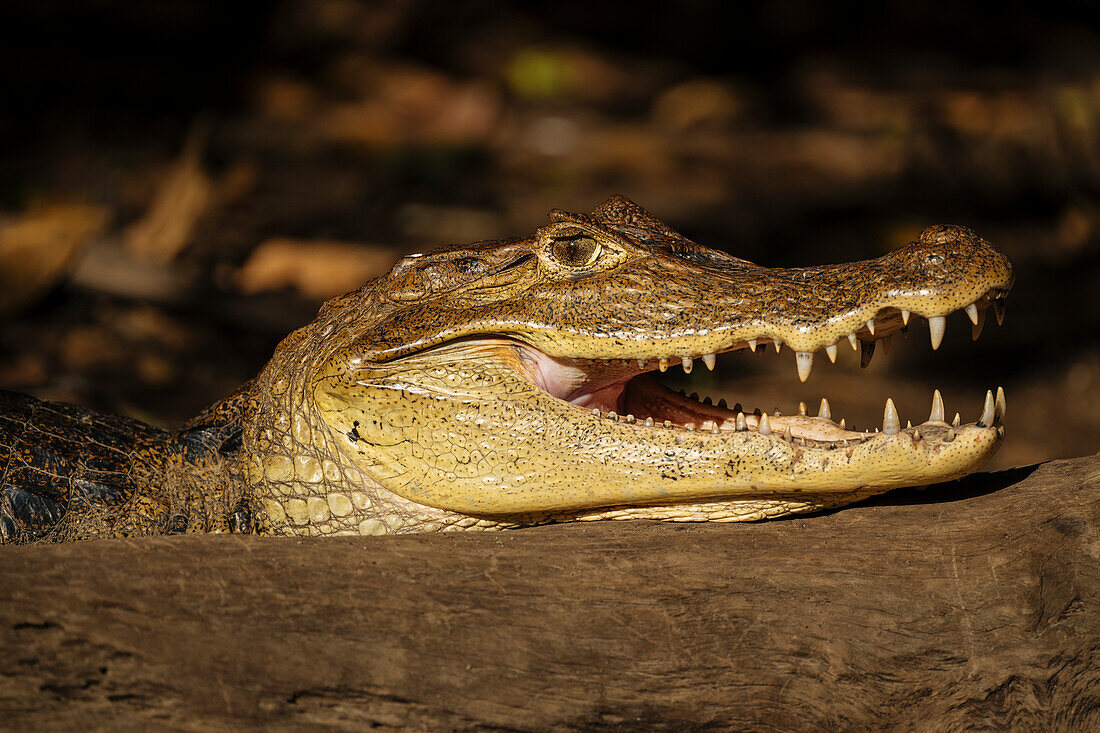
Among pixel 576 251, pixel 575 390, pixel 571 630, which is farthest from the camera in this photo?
pixel 575 390

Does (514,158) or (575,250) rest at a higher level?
(514,158)

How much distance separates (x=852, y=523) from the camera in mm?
A: 2332

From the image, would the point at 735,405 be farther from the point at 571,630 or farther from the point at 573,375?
the point at 571,630

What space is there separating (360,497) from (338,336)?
0.46 meters

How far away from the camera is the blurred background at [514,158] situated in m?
6.13

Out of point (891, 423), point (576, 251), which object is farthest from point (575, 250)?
point (891, 423)

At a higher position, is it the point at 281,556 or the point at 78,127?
the point at 78,127

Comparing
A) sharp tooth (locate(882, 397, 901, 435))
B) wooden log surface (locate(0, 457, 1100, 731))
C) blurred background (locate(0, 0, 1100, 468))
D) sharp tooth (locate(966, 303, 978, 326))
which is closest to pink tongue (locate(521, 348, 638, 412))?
wooden log surface (locate(0, 457, 1100, 731))

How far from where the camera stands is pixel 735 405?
2.46 meters

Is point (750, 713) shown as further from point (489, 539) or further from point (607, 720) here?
point (489, 539)

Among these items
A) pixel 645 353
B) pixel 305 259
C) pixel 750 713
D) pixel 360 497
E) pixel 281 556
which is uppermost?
pixel 305 259

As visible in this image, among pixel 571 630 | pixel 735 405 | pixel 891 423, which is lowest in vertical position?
pixel 571 630

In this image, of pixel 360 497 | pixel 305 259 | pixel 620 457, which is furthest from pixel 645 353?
pixel 305 259

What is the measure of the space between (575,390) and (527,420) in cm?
36
